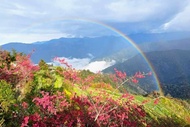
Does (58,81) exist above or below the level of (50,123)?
above

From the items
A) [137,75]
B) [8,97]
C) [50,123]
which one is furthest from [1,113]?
[137,75]

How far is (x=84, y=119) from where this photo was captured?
10.7 metres

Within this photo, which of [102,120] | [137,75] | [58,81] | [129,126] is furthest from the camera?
[58,81]

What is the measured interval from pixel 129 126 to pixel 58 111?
3669mm

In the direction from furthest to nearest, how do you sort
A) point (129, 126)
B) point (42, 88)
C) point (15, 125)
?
point (42, 88)
point (129, 126)
point (15, 125)

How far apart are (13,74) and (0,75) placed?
87 centimetres

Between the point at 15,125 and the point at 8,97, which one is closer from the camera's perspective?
the point at 8,97

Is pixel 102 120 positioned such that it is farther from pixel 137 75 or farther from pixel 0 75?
pixel 0 75

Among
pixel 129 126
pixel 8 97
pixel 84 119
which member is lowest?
pixel 129 126

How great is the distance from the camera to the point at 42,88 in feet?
42.9

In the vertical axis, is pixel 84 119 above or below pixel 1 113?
below

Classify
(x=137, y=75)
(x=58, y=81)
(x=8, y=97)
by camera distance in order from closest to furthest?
(x=8, y=97) → (x=137, y=75) → (x=58, y=81)

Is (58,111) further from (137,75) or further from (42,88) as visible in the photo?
(137,75)

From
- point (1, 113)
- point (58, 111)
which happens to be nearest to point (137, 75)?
point (58, 111)
